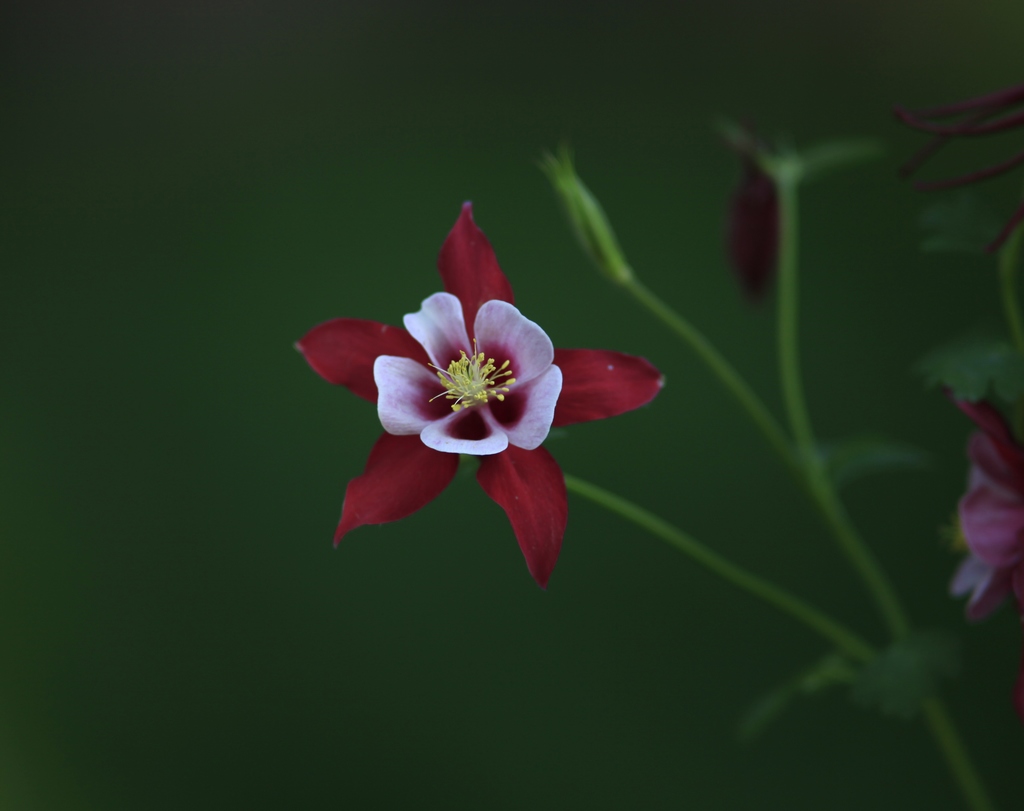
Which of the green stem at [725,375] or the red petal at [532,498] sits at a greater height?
the green stem at [725,375]

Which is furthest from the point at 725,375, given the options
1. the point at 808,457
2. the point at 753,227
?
the point at 753,227

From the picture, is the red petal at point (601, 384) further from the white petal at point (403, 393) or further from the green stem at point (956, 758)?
the green stem at point (956, 758)

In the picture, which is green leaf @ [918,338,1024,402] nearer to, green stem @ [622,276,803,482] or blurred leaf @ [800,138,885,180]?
green stem @ [622,276,803,482]

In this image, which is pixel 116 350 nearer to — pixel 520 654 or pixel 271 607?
pixel 271 607

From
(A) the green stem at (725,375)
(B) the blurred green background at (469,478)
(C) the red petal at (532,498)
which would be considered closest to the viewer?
(C) the red petal at (532,498)

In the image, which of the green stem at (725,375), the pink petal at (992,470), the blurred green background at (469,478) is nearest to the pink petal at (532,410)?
the green stem at (725,375)

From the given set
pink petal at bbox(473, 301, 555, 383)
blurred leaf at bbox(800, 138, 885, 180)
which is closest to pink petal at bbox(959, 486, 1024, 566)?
pink petal at bbox(473, 301, 555, 383)

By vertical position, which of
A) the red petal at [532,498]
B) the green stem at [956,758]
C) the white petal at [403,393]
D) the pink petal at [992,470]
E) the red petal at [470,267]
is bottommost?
the green stem at [956,758]
